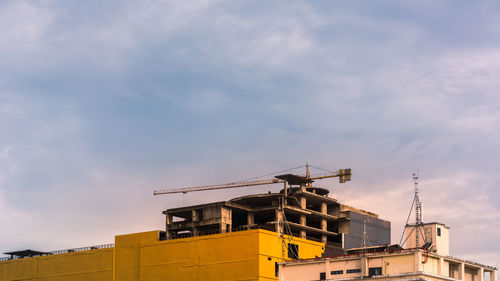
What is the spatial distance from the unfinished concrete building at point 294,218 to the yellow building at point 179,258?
19.7 ft

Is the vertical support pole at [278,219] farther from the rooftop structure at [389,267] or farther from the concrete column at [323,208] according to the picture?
the rooftop structure at [389,267]

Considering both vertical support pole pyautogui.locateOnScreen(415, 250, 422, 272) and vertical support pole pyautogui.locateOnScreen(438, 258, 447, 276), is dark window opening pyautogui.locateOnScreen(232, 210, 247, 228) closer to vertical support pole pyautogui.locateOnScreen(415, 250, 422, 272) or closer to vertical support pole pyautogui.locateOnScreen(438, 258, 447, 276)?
vertical support pole pyautogui.locateOnScreen(438, 258, 447, 276)

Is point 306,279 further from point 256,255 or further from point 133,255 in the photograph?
point 133,255

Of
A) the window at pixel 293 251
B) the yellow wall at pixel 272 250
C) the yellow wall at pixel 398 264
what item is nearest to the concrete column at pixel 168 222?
the yellow wall at pixel 272 250

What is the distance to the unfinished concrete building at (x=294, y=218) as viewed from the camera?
413 feet

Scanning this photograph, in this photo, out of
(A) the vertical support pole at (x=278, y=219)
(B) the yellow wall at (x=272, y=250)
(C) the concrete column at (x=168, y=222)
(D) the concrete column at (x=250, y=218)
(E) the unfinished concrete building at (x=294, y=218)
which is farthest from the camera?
(C) the concrete column at (x=168, y=222)

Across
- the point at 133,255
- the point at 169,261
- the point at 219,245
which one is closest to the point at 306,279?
the point at 219,245

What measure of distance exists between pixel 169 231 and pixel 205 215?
891 centimetres

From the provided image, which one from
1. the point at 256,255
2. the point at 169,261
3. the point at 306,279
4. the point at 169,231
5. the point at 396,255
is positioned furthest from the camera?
the point at 169,231

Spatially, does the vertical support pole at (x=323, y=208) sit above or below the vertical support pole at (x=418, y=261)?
above

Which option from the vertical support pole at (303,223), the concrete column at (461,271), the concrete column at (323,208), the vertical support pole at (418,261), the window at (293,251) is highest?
the concrete column at (323,208)

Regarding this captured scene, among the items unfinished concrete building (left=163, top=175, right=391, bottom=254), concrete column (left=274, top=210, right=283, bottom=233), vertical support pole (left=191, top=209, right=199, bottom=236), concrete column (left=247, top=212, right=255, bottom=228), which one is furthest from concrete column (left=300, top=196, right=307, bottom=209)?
vertical support pole (left=191, top=209, right=199, bottom=236)

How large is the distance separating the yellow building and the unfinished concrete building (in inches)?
237

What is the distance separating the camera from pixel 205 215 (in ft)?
416
